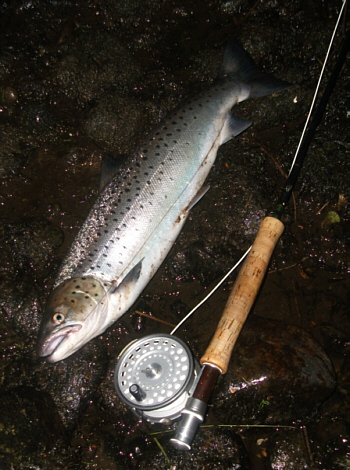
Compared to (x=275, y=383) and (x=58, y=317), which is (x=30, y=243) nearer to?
(x=58, y=317)

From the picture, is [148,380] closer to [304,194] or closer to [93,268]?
[93,268]

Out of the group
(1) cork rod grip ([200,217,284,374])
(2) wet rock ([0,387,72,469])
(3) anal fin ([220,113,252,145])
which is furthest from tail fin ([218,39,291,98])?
(2) wet rock ([0,387,72,469])

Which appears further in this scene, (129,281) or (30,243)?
(30,243)

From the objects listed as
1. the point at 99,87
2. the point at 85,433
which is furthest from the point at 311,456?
the point at 99,87

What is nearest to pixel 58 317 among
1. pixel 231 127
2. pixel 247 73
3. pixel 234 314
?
pixel 234 314

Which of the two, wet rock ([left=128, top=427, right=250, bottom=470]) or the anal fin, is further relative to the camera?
the anal fin

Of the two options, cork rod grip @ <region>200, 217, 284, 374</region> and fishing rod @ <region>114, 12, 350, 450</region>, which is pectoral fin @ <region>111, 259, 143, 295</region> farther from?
cork rod grip @ <region>200, 217, 284, 374</region>
